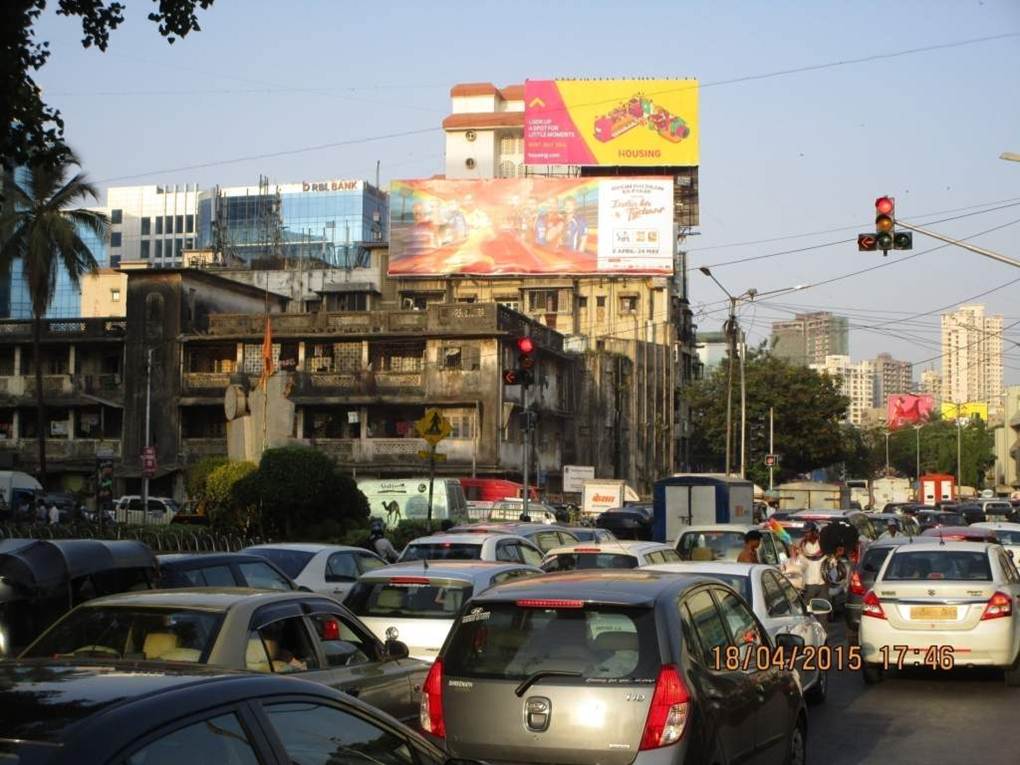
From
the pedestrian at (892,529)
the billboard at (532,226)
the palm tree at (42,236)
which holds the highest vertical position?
the billboard at (532,226)

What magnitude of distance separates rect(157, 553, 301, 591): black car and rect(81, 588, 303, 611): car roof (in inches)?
117

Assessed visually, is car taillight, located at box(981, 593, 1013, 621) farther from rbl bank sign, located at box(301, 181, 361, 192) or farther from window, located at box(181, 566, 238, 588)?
rbl bank sign, located at box(301, 181, 361, 192)

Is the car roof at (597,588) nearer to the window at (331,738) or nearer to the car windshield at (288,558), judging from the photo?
the window at (331,738)

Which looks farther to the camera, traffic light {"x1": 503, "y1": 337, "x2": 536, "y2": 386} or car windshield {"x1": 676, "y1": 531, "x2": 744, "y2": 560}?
traffic light {"x1": 503, "y1": 337, "x2": 536, "y2": 386}

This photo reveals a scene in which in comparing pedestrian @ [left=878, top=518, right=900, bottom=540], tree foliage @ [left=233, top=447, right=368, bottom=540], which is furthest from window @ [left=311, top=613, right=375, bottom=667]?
pedestrian @ [left=878, top=518, right=900, bottom=540]

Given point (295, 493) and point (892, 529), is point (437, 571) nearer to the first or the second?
point (295, 493)

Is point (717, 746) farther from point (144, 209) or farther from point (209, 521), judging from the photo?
point (144, 209)

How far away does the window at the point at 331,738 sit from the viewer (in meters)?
4.30

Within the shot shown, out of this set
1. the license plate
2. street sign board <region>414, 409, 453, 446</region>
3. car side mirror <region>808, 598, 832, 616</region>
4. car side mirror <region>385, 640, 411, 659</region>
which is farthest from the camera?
street sign board <region>414, 409, 453, 446</region>

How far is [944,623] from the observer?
14.8 metres

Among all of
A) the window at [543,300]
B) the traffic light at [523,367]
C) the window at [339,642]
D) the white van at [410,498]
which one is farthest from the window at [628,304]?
the window at [339,642]

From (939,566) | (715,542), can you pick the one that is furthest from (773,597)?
(715,542)

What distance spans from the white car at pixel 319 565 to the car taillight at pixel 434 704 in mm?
9566

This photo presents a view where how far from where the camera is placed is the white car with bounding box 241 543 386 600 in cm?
1728
